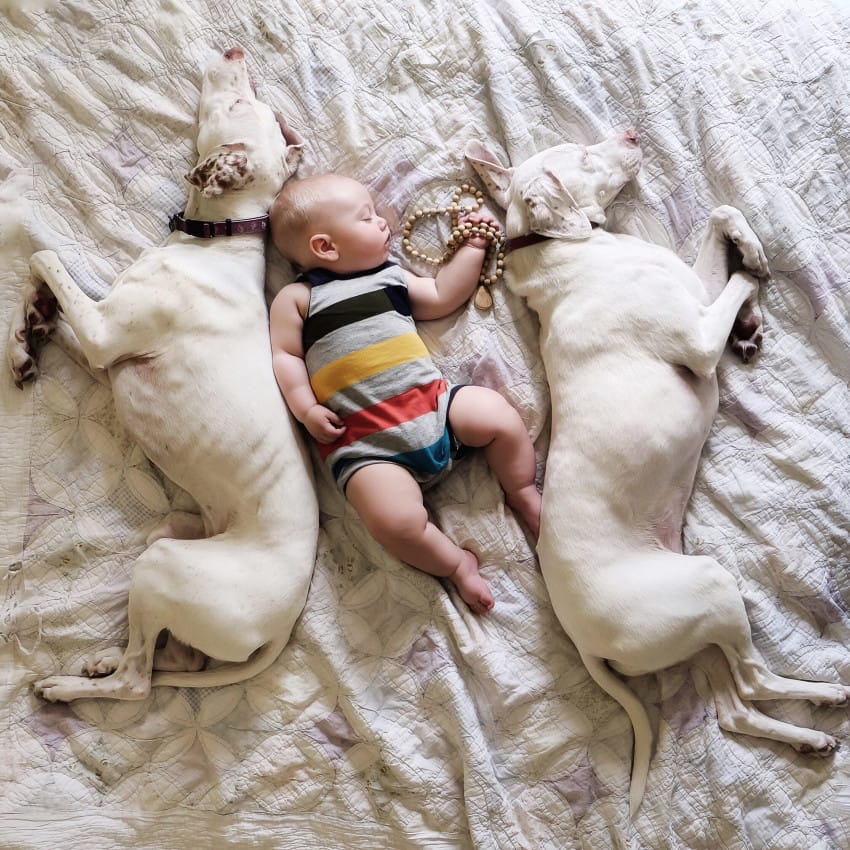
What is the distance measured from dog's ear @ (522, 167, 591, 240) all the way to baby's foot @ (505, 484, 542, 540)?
1.53ft

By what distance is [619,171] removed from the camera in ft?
5.33

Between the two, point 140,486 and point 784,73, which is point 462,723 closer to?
point 140,486

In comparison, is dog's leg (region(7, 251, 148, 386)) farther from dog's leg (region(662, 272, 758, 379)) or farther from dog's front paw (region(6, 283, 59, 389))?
dog's leg (region(662, 272, 758, 379))

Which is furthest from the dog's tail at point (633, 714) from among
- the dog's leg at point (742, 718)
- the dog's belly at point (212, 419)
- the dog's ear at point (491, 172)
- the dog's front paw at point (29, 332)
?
the dog's front paw at point (29, 332)

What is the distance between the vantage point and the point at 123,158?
1.71 metres

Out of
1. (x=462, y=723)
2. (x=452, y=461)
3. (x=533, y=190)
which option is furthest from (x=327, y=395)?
(x=462, y=723)

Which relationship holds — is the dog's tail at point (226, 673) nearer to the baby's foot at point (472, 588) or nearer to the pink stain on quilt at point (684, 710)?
the baby's foot at point (472, 588)

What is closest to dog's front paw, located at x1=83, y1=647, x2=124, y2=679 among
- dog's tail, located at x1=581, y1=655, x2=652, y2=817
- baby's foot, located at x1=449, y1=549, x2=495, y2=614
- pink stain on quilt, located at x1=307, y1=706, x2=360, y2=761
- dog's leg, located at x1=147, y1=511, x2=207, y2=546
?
dog's leg, located at x1=147, y1=511, x2=207, y2=546

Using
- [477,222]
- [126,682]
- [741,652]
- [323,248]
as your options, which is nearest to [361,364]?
[323,248]

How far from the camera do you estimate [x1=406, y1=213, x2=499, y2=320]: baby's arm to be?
165 centimetres

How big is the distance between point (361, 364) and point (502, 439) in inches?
11.4

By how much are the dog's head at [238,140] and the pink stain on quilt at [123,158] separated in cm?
13

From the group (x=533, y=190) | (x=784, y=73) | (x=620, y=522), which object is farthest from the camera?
(x=784, y=73)

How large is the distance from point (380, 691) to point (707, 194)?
111cm
